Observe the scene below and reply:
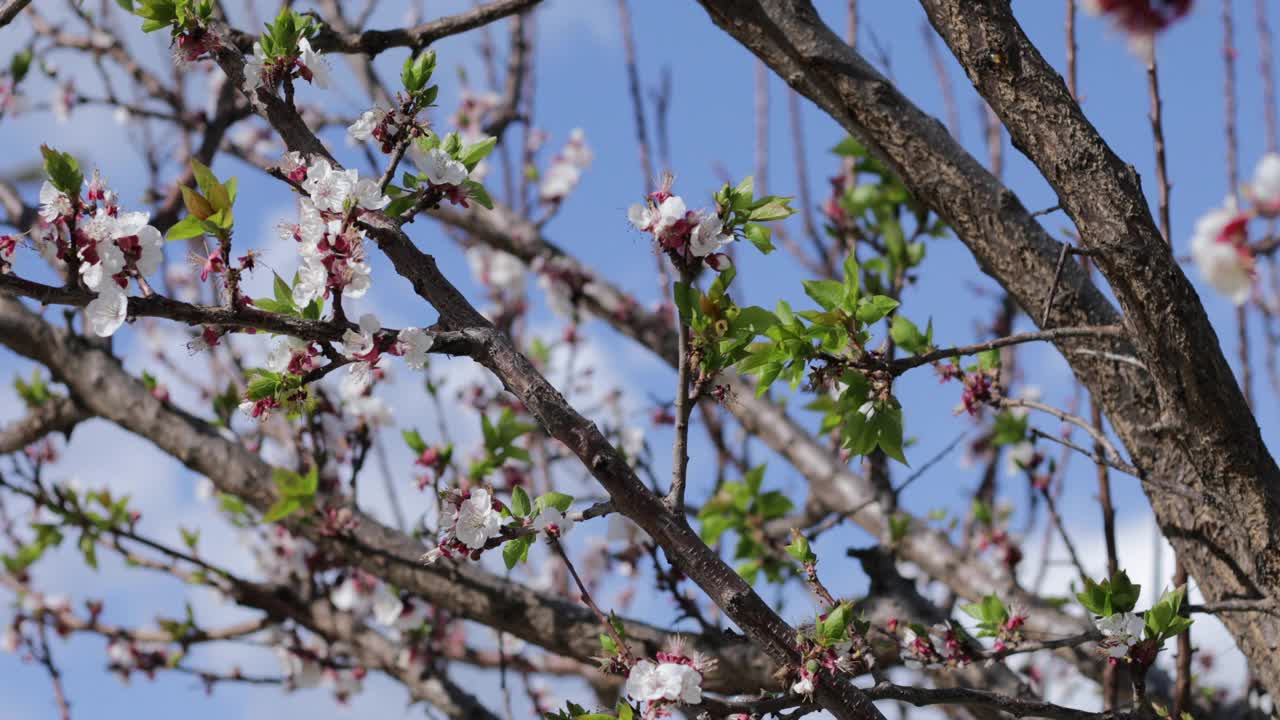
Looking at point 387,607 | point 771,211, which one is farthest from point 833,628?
point 387,607

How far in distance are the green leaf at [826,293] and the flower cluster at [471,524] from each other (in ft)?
1.89

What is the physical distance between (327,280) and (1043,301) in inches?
45.2

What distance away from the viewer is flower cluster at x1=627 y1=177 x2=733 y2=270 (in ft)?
4.94

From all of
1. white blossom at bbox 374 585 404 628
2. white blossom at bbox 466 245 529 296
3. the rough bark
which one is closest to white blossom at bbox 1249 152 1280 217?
the rough bark

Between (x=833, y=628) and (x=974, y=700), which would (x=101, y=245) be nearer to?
(x=833, y=628)

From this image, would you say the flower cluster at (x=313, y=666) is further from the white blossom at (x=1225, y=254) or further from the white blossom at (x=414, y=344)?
the white blossom at (x=1225, y=254)

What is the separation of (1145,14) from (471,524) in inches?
38.8

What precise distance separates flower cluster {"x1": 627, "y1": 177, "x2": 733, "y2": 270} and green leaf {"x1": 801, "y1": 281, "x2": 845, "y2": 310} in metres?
0.21

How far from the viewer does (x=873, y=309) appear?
169 cm

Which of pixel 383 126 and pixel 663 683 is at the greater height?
pixel 383 126

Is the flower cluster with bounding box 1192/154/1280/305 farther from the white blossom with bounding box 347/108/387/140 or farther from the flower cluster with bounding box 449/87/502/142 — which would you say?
the flower cluster with bounding box 449/87/502/142

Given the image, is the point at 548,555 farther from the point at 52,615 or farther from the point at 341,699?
the point at 52,615

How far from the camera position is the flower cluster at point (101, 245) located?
4.42 feet

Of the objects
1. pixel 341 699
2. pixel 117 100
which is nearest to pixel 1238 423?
pixel 341 699
